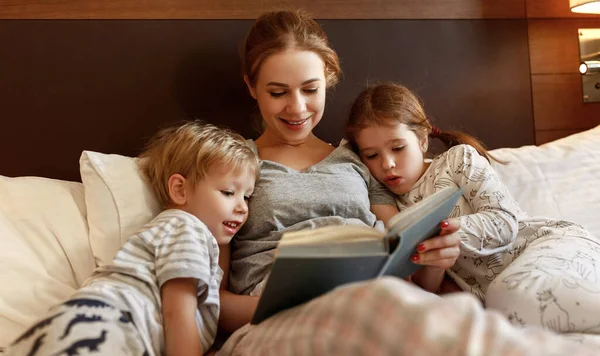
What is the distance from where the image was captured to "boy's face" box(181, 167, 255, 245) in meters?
1.20

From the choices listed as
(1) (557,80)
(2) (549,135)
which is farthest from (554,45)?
(2) (549,135)

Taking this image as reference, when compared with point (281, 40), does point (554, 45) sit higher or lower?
lower

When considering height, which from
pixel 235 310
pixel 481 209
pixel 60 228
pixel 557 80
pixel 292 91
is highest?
pixel 292 91

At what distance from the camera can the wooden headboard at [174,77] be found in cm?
154

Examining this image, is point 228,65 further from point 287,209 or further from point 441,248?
point 441,248

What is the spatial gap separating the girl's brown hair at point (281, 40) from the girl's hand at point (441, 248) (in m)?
0.60

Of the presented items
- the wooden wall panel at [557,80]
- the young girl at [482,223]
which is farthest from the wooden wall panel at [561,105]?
the young girl at [482,223]

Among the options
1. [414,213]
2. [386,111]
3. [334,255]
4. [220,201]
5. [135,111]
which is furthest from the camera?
[135,111]

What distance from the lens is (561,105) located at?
6.41 feet

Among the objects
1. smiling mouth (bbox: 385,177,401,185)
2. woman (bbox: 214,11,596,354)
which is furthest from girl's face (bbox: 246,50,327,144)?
smiling mouth (bbox: 385,177,401,185)

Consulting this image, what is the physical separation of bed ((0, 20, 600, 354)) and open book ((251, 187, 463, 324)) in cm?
55

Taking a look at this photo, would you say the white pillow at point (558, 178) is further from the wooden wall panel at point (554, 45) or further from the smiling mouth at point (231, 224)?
the smiling mouth at point (231, 224)

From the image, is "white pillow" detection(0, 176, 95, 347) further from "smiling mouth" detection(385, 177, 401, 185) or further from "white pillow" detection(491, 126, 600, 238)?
"white pillow" detection(491, 126, 600, 238)

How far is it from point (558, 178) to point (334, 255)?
1.12 meters
